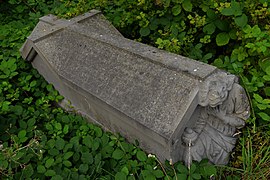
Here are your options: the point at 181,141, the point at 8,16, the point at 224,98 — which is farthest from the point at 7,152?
the point at 8,16

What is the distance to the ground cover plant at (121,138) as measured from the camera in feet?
7.21

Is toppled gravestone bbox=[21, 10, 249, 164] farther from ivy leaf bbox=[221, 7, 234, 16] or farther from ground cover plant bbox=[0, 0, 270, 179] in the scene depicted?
ivy leaf bbox=[221, 7, 234, 16]

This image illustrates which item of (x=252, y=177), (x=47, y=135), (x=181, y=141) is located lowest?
(x=47, y=135)

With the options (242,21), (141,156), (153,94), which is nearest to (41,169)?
(141,156)

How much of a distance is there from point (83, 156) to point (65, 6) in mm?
2188

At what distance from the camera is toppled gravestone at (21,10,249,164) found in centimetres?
196

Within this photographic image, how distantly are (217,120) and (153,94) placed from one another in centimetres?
49

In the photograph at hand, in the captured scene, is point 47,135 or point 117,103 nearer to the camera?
point 117,103

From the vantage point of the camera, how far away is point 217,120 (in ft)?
7.09

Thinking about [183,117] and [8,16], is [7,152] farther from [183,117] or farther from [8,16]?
[8,16]

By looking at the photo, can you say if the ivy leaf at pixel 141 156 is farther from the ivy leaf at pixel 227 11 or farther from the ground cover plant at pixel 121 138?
the ivy leaf at pixel 227 11

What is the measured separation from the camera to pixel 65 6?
3.80 m

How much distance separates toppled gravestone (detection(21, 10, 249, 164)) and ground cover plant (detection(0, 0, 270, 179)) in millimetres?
128

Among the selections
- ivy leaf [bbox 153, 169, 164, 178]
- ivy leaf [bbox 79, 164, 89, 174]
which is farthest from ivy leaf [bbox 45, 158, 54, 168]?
ivy leaf [bbox 153, 169, 164, 178]
